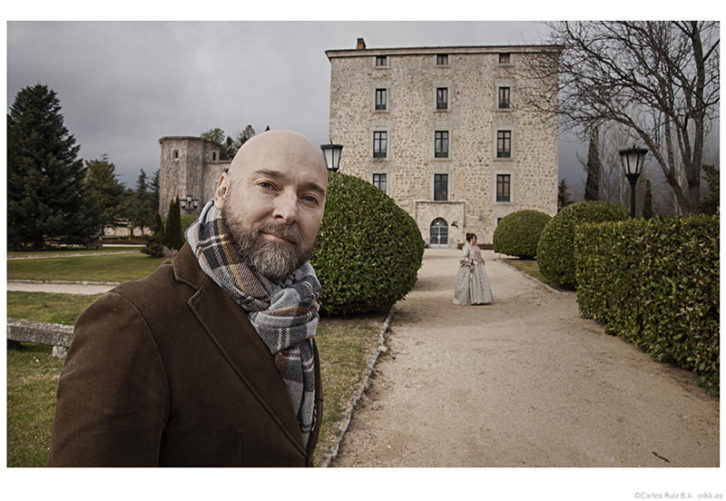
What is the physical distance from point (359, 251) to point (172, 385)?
481 centimetres

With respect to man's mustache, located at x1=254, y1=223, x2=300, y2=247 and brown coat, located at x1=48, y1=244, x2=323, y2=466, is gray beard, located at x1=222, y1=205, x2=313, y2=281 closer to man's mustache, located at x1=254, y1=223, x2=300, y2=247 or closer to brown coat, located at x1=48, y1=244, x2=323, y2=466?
man's mustache, located at x1=254, y1=223, x2=300, y2=247

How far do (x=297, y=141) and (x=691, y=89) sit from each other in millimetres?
6739

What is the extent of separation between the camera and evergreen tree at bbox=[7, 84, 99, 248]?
2732mm

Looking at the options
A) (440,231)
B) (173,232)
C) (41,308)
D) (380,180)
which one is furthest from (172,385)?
(440,231)

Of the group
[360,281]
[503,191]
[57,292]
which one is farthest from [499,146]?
[57,292]

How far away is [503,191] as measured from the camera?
22.3 m

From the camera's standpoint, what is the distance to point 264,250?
107 cm

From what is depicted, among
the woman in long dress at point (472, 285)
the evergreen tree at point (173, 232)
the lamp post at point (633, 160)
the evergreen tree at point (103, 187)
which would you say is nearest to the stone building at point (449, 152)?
the evergreen tree at point (173, 232)

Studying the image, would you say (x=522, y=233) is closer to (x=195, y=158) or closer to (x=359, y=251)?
(x=359, y=251)

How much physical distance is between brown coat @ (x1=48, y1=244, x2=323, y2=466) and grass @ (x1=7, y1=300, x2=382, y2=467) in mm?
1717

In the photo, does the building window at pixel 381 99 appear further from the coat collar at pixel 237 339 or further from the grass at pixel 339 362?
the coat collar at pixel 237 339

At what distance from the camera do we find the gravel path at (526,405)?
2.64 meters

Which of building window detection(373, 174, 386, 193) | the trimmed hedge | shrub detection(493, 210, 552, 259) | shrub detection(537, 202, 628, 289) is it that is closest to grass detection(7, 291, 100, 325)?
the trimmed hedge

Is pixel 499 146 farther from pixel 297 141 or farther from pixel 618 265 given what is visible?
pixel 297 141
